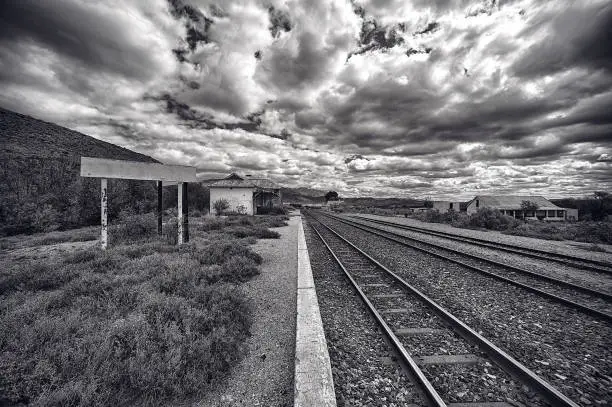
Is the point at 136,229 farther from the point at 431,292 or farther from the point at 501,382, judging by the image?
the point at 501,382

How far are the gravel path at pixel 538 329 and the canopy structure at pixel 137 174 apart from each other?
9962 mm

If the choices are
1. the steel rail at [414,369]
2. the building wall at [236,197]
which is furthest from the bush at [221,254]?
the building wall at [236,197]

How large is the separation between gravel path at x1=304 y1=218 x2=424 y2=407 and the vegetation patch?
1.48 m

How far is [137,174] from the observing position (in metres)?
10.8

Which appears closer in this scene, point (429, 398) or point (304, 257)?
point (429, 398)

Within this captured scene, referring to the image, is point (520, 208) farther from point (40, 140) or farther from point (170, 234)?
point (40, 140)

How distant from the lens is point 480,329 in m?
4.43

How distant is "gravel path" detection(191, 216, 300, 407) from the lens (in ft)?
9.37

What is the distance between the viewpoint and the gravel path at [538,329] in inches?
127

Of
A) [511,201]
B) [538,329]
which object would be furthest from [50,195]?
[511,201]

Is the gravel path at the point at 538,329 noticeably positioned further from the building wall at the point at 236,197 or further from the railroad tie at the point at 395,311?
the building wall at the point at 236,197

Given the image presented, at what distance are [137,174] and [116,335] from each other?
30.0 ft

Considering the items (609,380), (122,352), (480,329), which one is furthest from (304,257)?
(609,380)

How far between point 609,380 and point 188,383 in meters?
5.20
